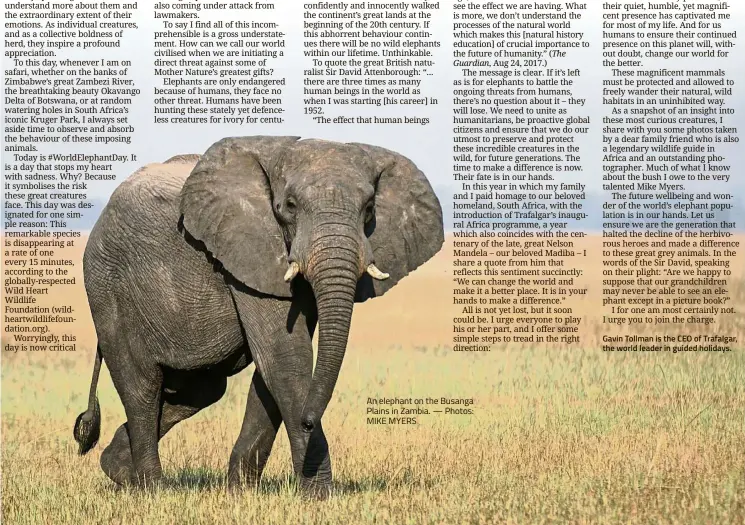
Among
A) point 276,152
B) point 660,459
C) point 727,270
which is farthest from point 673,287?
point 276,152

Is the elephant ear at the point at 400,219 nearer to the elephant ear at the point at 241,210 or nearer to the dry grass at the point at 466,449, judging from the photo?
the elephant ear at the point at 241,210

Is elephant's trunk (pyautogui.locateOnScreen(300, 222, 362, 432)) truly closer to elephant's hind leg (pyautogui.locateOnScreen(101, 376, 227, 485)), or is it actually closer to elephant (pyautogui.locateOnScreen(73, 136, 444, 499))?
elephant (pyautogui.locateOnScreen(73, 136, 444, 499))

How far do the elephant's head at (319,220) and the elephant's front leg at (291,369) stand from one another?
0.21m

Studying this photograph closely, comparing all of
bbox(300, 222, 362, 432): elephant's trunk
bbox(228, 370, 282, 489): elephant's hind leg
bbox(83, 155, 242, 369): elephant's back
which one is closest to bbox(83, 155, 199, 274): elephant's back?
bbox(83, 155, 242, 369): elephant's back

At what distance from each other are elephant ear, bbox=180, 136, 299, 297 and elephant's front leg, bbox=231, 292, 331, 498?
8.3 inches

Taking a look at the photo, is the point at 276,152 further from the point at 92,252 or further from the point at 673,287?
the point at 673,287

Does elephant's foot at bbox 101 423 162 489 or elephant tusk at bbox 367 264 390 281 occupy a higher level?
elephant tusk at bbox 367 264 390 281

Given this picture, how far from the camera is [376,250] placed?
1212 centimetres

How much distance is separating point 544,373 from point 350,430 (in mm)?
3715

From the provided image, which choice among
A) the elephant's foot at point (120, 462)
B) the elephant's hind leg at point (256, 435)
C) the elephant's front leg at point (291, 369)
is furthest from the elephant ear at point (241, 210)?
the elephant's foot at point (120, 462)

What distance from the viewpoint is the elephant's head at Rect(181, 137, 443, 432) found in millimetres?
11227

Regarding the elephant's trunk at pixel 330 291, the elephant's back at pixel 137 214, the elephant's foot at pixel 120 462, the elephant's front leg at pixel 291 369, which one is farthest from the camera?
the elephant's foot at pixel 120 462

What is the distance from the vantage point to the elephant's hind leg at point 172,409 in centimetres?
1414

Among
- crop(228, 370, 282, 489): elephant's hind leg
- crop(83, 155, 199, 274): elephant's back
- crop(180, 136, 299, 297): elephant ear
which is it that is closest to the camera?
crop(180, 136, 299, 297): elephant ear
